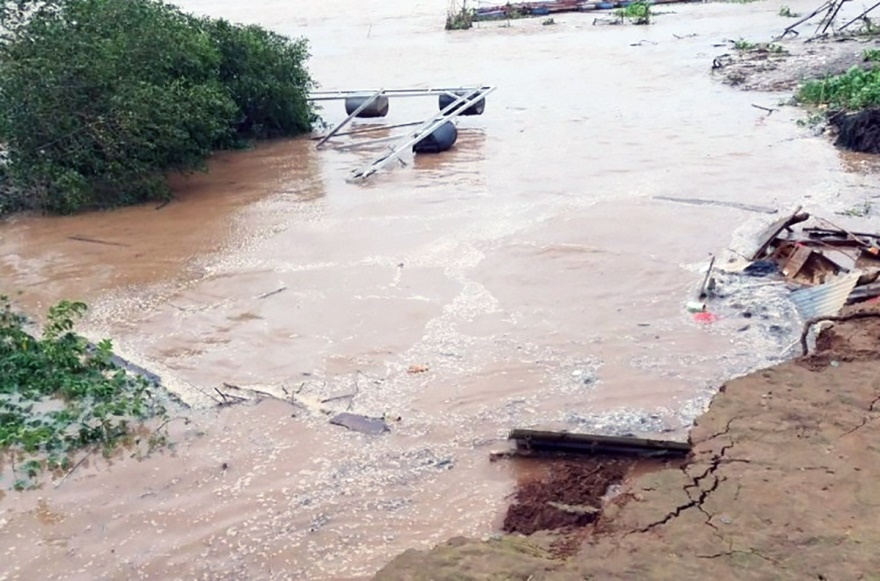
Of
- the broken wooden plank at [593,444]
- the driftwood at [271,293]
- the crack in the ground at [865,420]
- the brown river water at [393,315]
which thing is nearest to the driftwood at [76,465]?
the brown river water at [393,315]

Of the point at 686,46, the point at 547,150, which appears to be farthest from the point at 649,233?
the point at 686,46

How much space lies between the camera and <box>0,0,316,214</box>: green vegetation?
34.4ft

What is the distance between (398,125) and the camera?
15117 millimetres

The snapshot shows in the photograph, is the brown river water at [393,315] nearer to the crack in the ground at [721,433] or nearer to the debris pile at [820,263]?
the debris pile at [820,263]

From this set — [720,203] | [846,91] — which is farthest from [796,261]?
[846,91]

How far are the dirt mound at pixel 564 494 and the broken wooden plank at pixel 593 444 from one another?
6 centimetres

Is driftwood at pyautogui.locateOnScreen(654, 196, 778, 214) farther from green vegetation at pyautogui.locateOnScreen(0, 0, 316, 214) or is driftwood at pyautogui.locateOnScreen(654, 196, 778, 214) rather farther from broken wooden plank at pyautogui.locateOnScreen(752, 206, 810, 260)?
green vegetation at pyautogui.locateOnScreen(0, 0, 316, 214)

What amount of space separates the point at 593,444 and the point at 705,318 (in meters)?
2.52

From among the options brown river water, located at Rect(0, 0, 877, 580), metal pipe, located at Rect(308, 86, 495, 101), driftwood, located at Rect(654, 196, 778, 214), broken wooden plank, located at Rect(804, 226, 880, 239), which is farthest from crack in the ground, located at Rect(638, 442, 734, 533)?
metal pipe, located at Rect(308, 86, 495, 101)

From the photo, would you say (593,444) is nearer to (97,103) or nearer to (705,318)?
(705,318)

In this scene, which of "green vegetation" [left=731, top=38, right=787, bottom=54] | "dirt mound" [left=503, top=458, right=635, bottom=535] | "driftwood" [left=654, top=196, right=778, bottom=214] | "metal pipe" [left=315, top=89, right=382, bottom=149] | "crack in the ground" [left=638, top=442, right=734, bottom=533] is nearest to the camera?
"crack in the ground" [left=638, top=442, right=734, bottom=533]

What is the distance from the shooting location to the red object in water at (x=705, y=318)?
23.5ft

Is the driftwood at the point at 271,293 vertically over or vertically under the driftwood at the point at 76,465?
over

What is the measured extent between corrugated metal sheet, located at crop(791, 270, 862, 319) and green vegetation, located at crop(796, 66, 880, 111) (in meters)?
7.05
